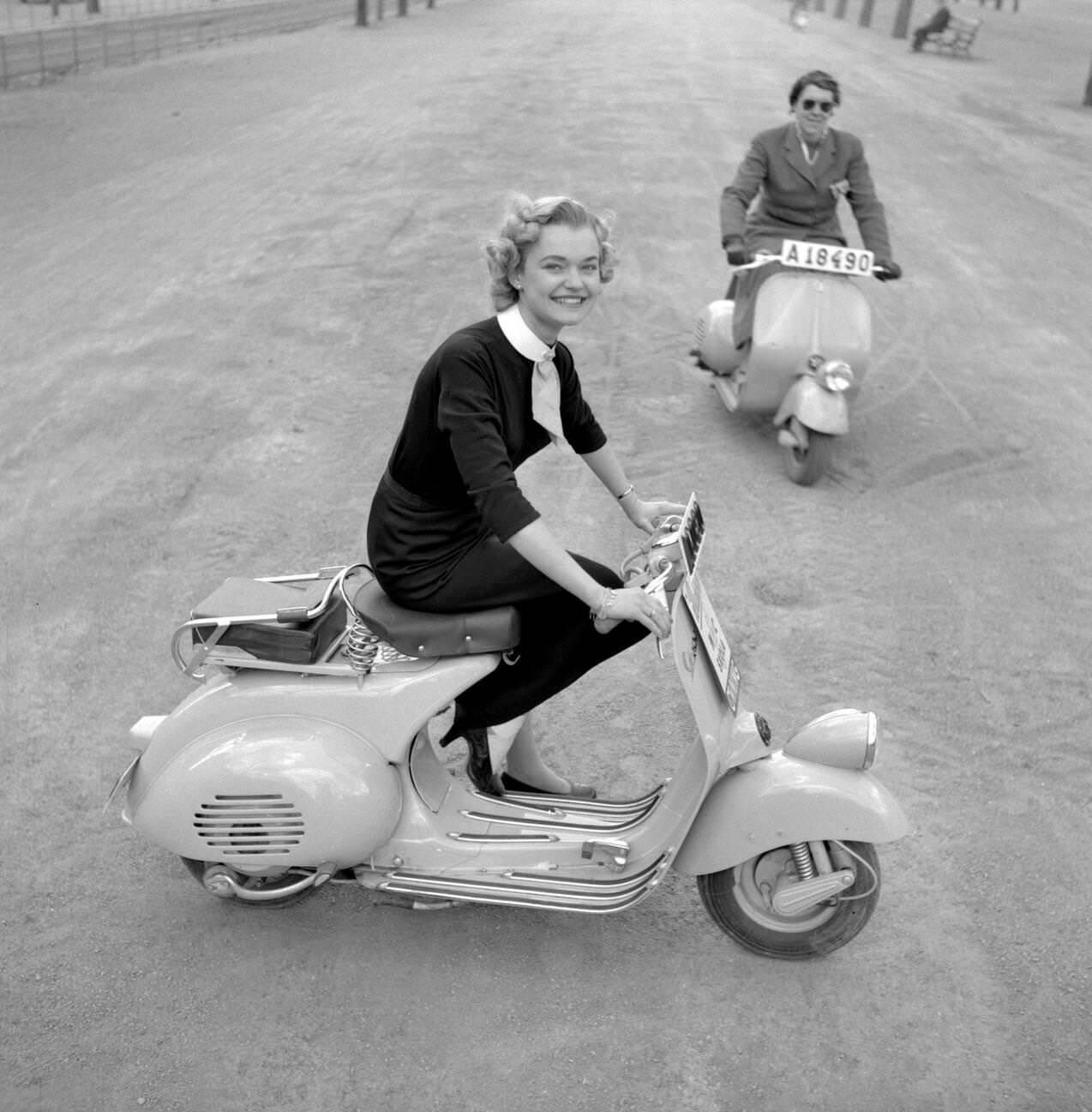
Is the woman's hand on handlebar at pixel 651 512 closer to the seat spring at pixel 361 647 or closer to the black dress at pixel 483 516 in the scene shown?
the black dress at pixel 483 516

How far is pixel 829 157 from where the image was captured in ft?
20.4

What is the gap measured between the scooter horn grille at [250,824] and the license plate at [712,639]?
3.39 ft

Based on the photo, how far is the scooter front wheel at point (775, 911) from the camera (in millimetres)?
3025

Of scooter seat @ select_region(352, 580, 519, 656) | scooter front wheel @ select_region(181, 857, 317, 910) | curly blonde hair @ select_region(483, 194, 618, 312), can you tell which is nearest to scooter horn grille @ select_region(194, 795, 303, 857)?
scooter front wheel @ select_region(181, 857, 317, 910)

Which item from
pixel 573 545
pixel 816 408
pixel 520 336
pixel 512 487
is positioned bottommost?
pixel 573 545

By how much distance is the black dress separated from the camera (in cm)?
273

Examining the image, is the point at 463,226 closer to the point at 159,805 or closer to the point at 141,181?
the point at 141,181

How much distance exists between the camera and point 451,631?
2926mm

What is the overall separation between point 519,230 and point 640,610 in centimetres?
90

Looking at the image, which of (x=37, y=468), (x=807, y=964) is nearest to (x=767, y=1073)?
(x=807, y=964)

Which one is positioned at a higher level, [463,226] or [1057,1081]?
[1057,1081]

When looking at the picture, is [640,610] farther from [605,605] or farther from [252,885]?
[252,885]

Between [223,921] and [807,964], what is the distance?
4.95 ft

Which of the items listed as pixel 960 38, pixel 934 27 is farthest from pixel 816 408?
pixel 934 27
